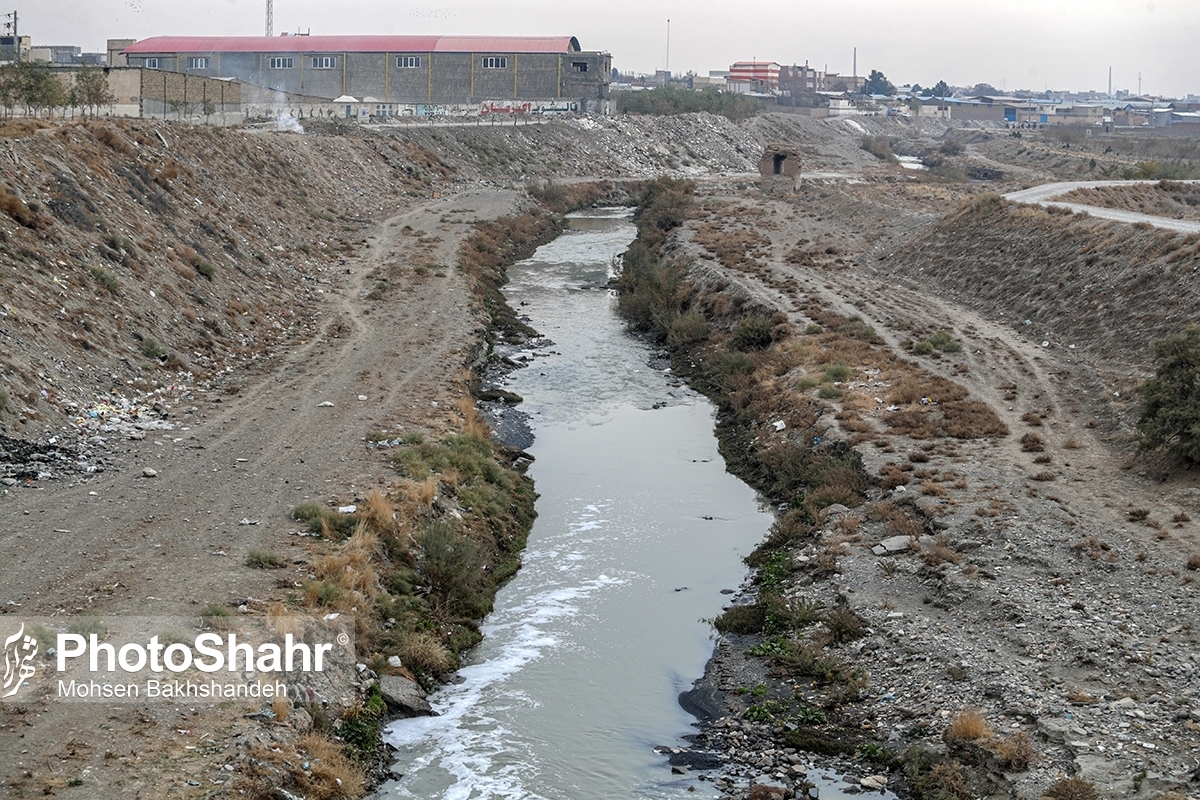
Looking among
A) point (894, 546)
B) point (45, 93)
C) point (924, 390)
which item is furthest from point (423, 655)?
point (45, 93)

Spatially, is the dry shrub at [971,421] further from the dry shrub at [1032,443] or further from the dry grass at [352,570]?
the dry grass at [352,570]

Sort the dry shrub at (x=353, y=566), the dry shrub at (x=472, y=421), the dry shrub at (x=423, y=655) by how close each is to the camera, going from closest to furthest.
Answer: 1. the dry shrub at (x=423, y=655)
2. the dry shrub at (x=353, y=566)
3. the dry shrub at (x=472, y=421)

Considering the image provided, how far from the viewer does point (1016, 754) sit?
14.7m

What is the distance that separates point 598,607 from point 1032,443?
11.2 metres

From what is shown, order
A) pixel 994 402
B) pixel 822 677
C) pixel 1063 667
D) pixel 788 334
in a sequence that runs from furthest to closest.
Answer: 1. pixel 788 334
2. pixel 994 402
3. pixel 822 677
4. pixel 1063 667

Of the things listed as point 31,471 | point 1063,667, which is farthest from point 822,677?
point 31,471

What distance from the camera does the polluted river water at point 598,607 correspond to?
15727mm

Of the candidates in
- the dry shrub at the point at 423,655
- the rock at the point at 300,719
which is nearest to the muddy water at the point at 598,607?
the dry shrub at the point at 423,655

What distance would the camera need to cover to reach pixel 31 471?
68.4ft

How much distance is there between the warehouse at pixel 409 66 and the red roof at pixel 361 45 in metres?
0.10

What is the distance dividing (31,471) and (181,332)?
1100 cm

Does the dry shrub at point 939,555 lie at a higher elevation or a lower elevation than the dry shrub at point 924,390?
lower

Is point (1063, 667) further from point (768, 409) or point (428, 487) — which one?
point (768, 409)

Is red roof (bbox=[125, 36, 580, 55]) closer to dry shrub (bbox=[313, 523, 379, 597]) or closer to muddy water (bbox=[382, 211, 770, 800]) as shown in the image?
muddy water (bbox=[382, 211, 770, 800])
